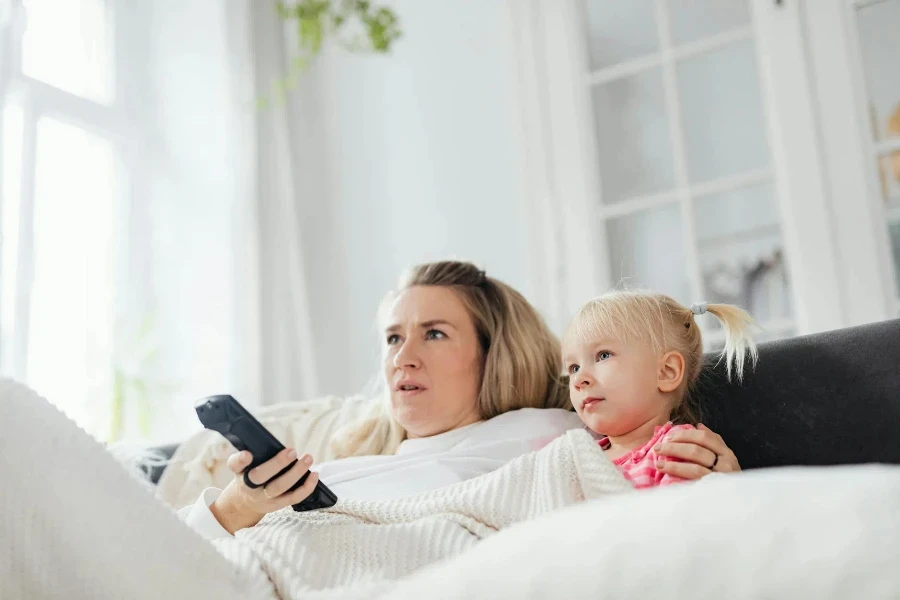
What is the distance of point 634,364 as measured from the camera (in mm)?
1313

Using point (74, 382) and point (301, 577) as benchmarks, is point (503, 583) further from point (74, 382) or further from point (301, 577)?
point (74, 382)

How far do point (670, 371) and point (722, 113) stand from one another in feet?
5.19

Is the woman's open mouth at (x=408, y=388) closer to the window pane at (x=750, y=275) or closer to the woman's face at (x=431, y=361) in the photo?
the woman's face at (x=431, y=361)

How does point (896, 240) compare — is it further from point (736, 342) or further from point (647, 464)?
point (647, 464)

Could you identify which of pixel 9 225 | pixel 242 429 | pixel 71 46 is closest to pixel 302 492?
pixel 242 429

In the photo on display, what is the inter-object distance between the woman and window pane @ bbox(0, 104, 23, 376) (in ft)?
3.77

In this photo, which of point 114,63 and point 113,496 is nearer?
point 113,496

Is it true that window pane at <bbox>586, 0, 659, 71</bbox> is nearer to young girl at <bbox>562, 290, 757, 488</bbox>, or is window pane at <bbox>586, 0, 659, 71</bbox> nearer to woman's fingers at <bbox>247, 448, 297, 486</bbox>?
young girl at <bbox>562, 290, 757, 488</bbox>

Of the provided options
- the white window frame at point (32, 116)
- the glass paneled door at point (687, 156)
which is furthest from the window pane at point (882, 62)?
the white window frame at point (32, 116)

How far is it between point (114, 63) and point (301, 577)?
2466 millimetres

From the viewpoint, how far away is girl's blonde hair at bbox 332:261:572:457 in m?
1.68

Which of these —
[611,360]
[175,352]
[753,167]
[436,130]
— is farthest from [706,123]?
[175,352]

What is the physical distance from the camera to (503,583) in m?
0.57

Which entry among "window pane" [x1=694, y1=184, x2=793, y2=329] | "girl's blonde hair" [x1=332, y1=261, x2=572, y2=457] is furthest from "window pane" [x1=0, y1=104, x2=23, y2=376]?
"window pane" [x1=694, y1=184, x2=793, y2=329]
